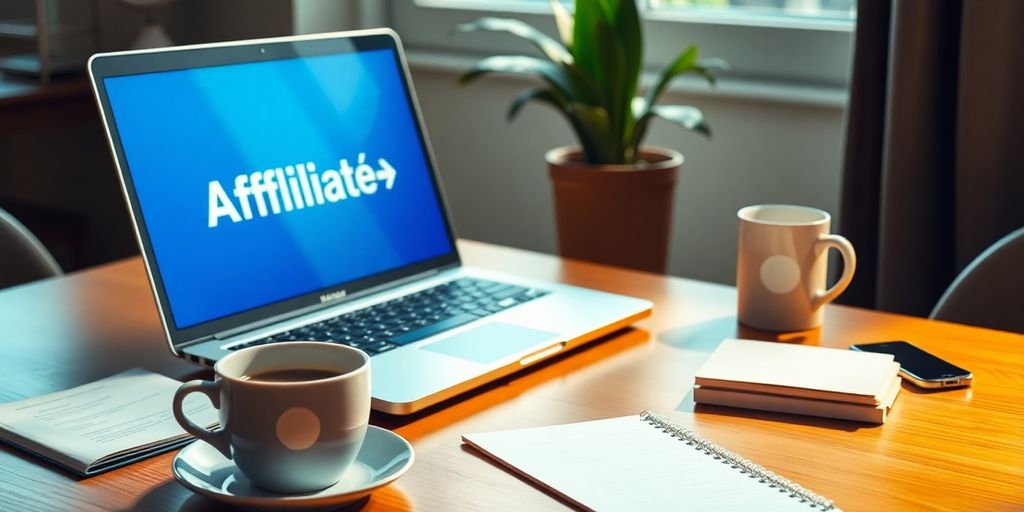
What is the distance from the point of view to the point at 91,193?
3.05 m

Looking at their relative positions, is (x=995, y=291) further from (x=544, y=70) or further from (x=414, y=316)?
(x=544, y=70)

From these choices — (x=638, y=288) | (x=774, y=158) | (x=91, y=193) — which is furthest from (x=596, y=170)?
(x=91, y=193)

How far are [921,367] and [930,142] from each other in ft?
2.90

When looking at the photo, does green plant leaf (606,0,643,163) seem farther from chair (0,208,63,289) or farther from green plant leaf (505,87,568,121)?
chair (0,208,63,289)

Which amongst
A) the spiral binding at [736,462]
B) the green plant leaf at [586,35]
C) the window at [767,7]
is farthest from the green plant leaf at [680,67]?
the spiral binding at [736,462]

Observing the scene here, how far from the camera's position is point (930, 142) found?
1778 millimetres

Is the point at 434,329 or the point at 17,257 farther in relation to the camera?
the point at 17,257

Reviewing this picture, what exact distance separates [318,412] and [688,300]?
0.61 meters

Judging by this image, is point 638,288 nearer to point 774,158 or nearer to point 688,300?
point 688,300

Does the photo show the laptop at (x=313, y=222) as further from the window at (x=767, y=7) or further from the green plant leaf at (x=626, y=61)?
the window at (x=767, y=7)

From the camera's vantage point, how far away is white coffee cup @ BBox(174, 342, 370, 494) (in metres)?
0.69

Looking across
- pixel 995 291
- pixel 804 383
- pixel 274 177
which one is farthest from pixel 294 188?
pixel 995 291

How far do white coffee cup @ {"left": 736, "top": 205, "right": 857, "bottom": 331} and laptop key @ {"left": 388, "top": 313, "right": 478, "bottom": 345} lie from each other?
27 centimetres

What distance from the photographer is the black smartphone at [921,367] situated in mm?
963
